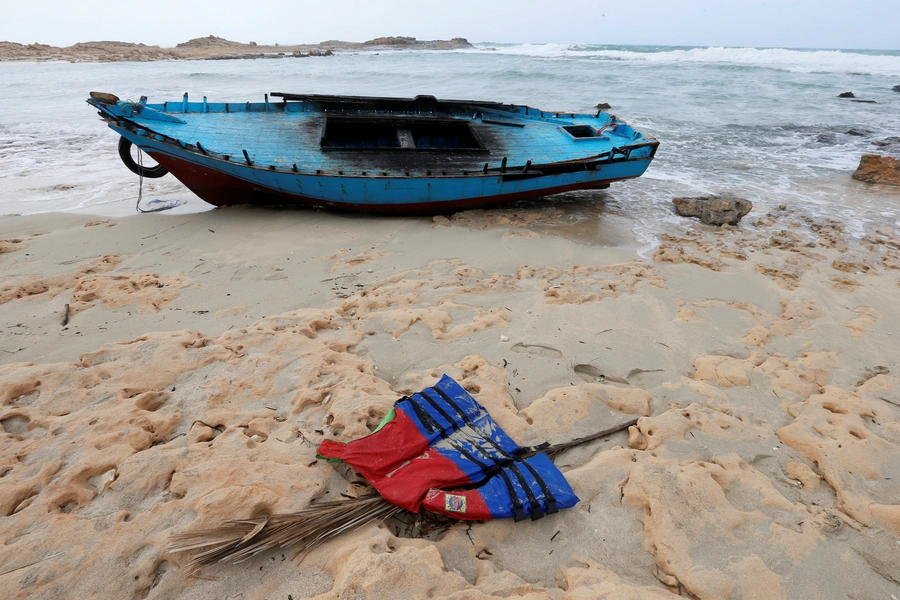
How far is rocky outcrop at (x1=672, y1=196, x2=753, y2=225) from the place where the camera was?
7.86 metres

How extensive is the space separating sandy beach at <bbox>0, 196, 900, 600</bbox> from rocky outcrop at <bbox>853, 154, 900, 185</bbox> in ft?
18.4

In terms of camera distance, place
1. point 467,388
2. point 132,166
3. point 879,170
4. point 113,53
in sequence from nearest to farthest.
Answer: point 467,388 → point 132,166 → point 879,170 → point 113,53

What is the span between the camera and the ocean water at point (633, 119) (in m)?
9.11

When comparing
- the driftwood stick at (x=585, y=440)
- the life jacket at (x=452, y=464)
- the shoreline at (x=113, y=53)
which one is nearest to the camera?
the life jacket at (x=452, y=464)

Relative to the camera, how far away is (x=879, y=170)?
33.4 ft

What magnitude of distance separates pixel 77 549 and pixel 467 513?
7.20ft

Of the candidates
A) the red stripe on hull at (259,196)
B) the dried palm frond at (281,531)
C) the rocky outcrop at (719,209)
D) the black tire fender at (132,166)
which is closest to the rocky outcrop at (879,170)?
the rocky outcrop at (719,209)

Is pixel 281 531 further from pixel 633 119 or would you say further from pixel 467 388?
pixel 633 119

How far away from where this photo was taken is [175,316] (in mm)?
4598

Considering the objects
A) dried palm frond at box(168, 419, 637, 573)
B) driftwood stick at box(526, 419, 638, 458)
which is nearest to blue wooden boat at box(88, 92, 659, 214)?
driftwood stick at box(526, 419, 638, 458)

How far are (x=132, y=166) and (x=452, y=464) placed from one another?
8.55 meters

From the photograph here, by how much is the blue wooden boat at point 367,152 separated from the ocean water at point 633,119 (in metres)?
1.14

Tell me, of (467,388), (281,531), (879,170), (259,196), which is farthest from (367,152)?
(879,170)

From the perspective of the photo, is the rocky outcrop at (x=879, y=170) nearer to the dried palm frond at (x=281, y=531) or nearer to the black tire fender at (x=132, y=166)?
the dried palm frond at (x=281, y=531)
